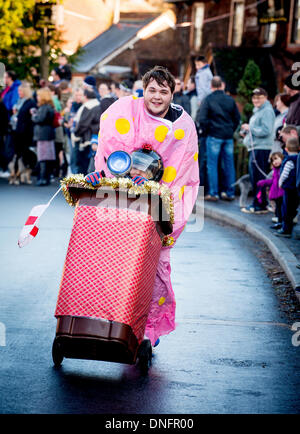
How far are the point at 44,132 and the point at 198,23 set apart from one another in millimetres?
24841

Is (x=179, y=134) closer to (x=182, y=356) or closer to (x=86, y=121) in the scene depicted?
(x=182, y=356)

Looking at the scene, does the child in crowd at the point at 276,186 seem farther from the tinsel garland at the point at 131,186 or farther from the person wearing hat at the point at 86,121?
the tinsel garland at the point at 131,186

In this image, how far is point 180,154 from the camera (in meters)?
4.93

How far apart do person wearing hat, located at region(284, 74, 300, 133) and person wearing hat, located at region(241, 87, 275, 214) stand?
871 mm

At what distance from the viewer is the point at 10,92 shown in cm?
1689

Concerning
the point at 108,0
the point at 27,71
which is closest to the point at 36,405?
the point at 27,71

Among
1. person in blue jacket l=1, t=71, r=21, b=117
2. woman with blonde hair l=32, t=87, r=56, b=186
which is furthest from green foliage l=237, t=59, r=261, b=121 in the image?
woman with blonde hair l=32, t=87, r=56, b=186

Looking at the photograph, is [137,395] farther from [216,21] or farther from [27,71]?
[216,21]

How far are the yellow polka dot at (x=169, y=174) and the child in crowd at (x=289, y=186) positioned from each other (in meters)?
4.74

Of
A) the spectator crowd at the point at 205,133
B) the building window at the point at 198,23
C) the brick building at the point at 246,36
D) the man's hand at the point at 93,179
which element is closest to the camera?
the man's hand at the point at 93,179

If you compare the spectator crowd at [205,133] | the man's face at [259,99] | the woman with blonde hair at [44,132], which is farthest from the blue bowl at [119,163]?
the woman with blonde hair at [44,132]

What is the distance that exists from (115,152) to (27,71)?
26.4 metres

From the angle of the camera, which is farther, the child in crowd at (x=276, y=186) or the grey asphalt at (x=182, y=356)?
the child in crowd at (x=276, y=186)

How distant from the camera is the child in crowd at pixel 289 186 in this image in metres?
9.39
